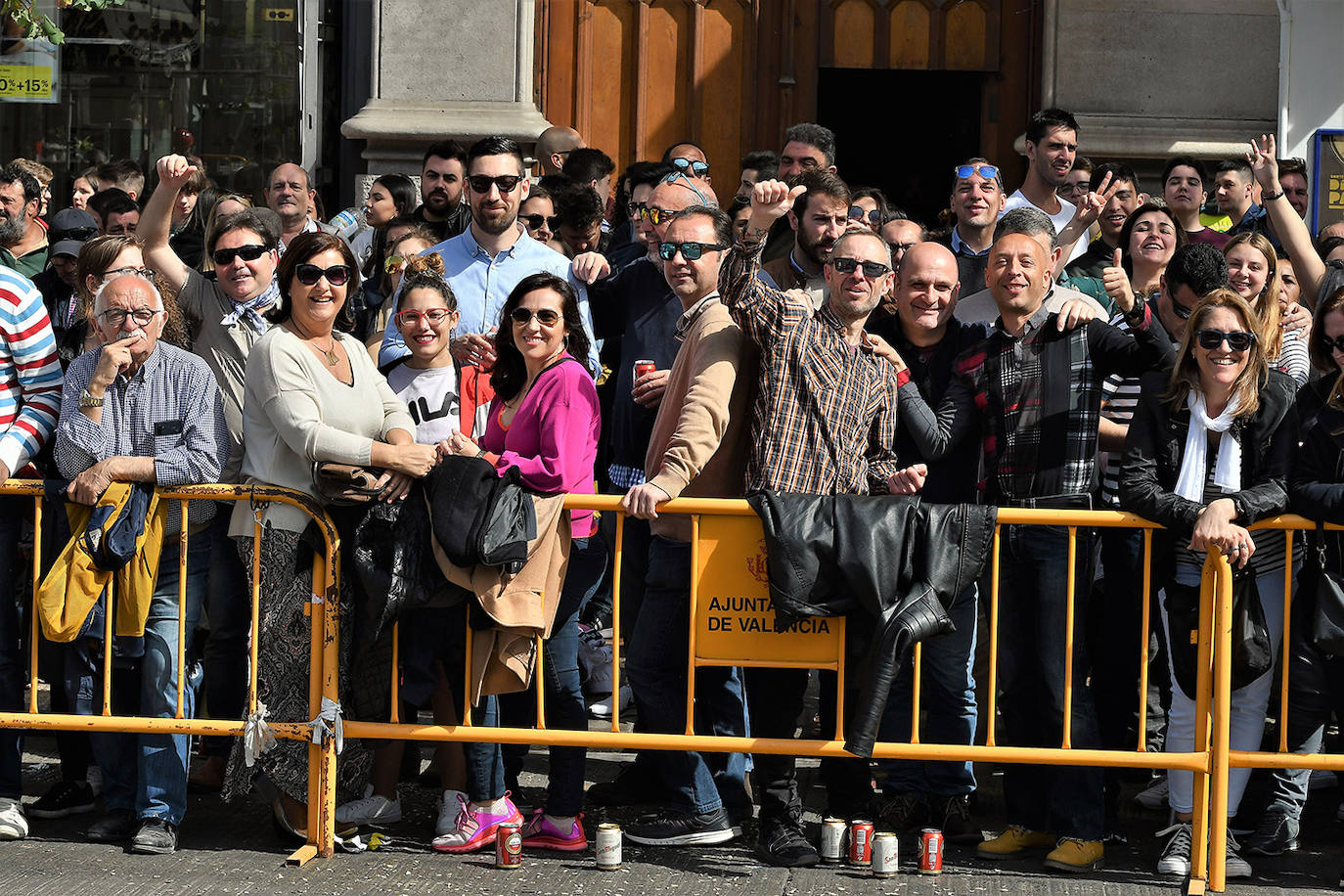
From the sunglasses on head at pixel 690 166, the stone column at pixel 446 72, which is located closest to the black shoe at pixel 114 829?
the sunglasses on head at pixel 690 166

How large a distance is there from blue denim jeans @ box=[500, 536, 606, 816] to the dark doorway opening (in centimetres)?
665

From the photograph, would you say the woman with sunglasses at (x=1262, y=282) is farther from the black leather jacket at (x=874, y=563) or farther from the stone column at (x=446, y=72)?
the stone column at (x=446, y=72)

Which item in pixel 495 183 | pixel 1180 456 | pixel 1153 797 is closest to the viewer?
pixel 1180 456

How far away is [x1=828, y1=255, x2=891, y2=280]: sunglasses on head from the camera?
615 centimetres

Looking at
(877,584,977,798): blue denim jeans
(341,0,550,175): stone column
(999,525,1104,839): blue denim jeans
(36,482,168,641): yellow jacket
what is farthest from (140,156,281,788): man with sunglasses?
(341,0,550,175): stone column

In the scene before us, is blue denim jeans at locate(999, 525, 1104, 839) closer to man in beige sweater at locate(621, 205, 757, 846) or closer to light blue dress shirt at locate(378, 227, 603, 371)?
man in beige sweater at locate(621, 205, 757, 846)

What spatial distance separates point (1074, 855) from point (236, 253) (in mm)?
3818

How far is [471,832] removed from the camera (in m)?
6.27

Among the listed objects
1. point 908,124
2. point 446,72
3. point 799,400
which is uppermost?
point 446,72

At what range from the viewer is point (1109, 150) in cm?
1132

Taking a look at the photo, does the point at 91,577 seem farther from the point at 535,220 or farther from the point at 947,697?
the point at 535,220

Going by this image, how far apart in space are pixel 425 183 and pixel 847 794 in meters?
4.22

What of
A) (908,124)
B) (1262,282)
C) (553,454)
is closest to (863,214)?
(1262,282)

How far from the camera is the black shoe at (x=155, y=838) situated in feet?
20.2
